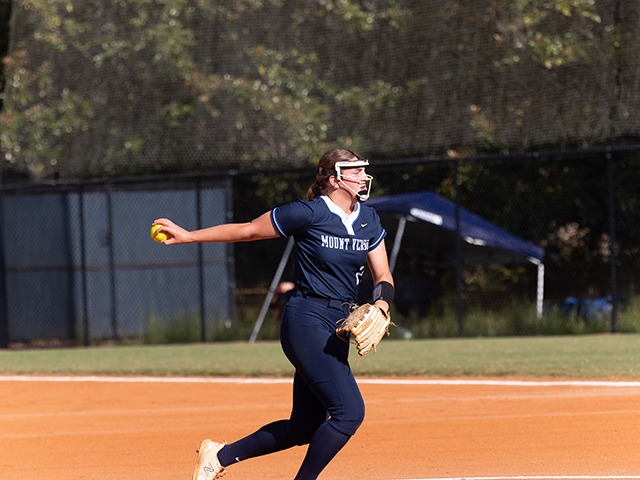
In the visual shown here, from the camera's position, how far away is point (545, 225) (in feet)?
67.7

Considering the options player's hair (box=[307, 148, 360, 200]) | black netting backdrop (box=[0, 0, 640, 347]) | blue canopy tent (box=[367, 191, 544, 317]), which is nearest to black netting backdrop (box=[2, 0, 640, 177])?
black netting backdrop (box=[0, 0, 640, 347])

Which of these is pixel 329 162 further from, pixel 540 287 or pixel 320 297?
pixel 540 287

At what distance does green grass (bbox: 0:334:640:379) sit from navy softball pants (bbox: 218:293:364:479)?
6182 mm

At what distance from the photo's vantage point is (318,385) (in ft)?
18.9

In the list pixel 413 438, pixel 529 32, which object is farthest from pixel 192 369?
pixel 529 32

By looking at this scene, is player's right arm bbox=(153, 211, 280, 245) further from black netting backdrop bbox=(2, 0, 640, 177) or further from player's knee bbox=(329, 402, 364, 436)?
black netting backdrop bbox=(2, 0, 640, 177)

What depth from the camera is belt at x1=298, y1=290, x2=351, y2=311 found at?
592cm

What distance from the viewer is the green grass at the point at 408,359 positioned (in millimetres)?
12555

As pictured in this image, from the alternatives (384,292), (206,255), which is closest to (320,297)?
(384,292)

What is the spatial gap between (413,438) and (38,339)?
1261 cm

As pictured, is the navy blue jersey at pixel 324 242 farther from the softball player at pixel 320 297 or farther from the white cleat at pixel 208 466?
the white cleat at pixel 208 466

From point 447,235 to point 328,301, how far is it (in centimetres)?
1353

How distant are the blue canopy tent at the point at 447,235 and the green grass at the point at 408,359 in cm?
197

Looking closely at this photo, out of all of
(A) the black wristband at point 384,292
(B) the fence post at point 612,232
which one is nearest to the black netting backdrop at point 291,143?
(B) the fence post at point 612,232
